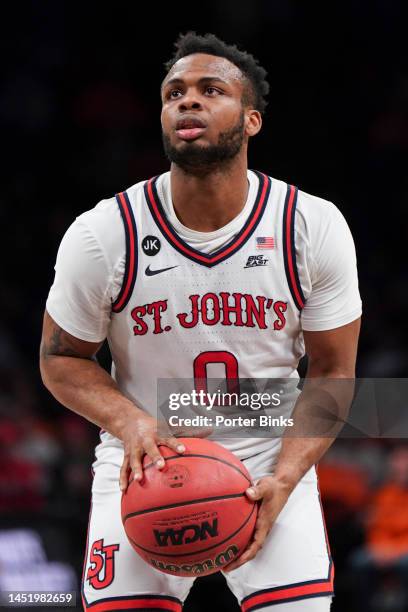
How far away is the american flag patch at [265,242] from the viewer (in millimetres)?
3848

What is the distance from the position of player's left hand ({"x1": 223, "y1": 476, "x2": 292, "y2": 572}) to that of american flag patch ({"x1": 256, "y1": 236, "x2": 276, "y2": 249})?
87cm

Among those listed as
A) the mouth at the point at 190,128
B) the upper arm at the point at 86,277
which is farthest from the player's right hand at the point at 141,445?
the mouth at the point at 190,128

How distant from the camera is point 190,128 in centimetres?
372

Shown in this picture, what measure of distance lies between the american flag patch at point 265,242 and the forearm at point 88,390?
2.50 ft

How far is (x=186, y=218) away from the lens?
3922 mm

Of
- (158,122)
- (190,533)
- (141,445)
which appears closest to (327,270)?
(141,445)

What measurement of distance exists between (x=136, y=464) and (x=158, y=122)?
713cm

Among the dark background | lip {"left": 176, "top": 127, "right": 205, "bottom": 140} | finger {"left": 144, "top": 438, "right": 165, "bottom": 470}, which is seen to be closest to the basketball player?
lip {"left": 176, "top": 127, "right": 205, "bottom": 140}

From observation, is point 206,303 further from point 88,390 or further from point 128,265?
point 88,390

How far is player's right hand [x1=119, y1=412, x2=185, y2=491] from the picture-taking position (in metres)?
3.37

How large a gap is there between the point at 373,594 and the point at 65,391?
3.40 metres

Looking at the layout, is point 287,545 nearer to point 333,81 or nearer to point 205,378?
point 205,378

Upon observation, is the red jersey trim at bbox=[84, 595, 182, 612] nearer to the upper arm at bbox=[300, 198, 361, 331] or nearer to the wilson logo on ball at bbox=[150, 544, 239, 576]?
the wilson logo on ball at bbox=[150, 544, 239, 576]

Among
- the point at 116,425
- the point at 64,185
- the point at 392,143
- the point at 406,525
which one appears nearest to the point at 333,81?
the point at 392,143
